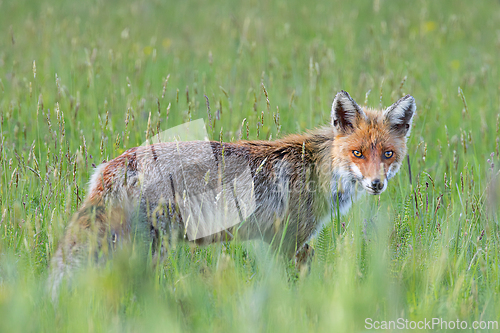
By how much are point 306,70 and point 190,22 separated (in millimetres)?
5225

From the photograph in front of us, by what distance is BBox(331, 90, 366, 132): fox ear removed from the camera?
3963 millimetres

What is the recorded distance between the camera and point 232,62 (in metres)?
8.47

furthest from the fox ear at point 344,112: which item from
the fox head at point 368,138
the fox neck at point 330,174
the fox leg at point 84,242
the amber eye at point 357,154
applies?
the fox leg at point 84,242

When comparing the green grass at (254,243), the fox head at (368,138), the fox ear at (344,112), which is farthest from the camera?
the fox ear at (344,112)

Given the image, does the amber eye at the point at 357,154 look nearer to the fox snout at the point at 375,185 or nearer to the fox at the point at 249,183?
the fox at the point at 249,183

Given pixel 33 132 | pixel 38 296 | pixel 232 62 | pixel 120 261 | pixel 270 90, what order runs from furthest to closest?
1. pixel 232 62
2. pixel 270 90
3. pixel 33 132
4. pixel 38 296
5. pixel 120 261

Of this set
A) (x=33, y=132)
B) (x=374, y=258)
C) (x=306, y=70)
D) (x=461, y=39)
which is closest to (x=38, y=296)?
(x=374, y=258)

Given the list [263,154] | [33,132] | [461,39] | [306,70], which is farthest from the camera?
[461,39]

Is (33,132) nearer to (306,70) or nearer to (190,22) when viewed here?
(306,70)

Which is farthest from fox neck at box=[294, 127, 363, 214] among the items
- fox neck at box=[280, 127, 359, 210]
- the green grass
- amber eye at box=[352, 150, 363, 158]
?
the green grass

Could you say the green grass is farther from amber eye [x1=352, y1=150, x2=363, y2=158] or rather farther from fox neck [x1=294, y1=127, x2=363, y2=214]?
amber eye [x1=352, y1=150, x2=363, y2=158]

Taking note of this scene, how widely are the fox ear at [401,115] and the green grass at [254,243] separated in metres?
0.36

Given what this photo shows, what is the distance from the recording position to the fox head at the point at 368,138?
3.80m

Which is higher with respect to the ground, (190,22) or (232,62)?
(190,22)
